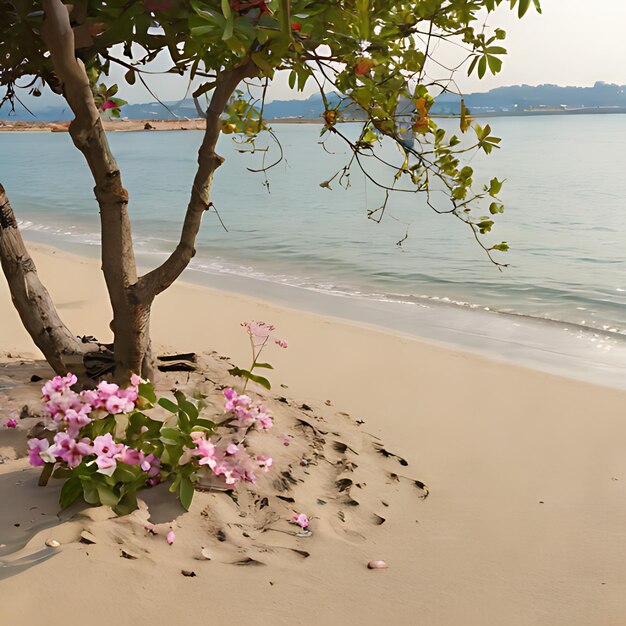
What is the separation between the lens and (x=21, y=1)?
2.63 m

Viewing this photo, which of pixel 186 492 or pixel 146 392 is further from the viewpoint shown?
pixel 146 392

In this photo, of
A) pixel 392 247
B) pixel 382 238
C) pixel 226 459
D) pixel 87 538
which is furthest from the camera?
pixel 382 238

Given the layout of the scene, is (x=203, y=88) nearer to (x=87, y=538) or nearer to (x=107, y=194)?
(x=107, y=194)

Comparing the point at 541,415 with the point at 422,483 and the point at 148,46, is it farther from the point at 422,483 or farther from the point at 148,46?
the point at 148,46

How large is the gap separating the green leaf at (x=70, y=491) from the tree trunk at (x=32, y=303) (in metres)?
1.21

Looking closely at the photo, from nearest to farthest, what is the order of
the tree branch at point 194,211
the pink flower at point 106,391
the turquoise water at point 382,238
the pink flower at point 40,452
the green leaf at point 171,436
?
the pink flower at point 40,452 → the pink flower at point 106,391 → the green leaf at point 171,436 → the tree branch at point 194,211 → the turquoise water at point 382,238

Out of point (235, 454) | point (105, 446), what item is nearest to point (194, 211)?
point (235, 454)

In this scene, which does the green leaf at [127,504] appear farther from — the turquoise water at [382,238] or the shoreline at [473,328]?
the shoreline at [473,328]

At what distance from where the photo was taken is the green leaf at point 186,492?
99.4 inches

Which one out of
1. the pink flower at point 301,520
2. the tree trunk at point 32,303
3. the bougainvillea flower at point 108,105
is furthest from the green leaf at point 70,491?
the bougainvillea flower at point 108,105

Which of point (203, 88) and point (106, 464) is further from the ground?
point (203, 88)

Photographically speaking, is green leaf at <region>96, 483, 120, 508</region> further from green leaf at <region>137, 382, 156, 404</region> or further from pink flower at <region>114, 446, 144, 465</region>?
green leaf at <region>137, 382, 156, 404</region>

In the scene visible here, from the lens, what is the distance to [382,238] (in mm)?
13055

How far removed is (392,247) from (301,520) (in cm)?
965
